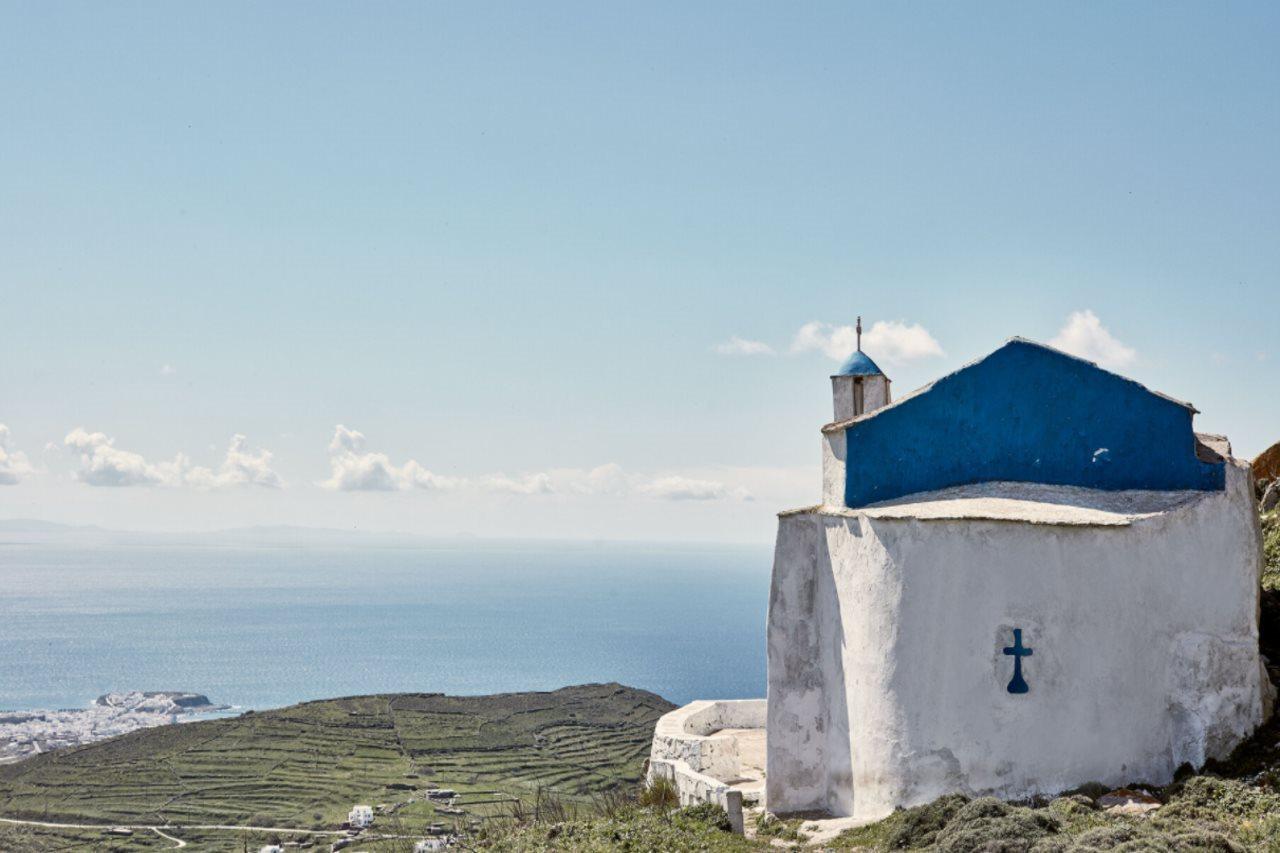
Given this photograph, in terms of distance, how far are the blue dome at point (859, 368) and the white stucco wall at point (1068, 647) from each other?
5.62 m

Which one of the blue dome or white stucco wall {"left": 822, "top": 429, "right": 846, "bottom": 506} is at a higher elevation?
the blue dome

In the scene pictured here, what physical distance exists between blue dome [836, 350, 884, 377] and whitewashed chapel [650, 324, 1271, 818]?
368 cm

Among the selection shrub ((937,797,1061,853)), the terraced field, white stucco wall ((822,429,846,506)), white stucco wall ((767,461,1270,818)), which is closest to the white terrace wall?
white stucco wall ((767,461,1270,818))

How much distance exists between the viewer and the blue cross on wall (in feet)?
43.7

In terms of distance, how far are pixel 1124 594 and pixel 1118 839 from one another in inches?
135

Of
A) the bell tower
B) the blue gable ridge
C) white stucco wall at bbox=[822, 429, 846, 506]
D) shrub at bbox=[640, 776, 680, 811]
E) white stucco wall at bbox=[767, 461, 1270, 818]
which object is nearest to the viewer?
white stucco wall at bbox=[767, 461, 1270, 818]

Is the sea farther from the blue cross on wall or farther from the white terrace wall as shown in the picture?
the blue cross on wall

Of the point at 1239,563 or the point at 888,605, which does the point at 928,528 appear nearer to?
the point at 888,605

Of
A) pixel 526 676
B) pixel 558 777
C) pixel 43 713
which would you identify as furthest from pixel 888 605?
pixel 526 676

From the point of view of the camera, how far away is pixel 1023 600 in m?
13.4

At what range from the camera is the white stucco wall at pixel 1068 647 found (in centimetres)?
1326

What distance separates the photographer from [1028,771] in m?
13.3

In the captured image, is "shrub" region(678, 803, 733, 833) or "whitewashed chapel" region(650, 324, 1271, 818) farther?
"shrub" region(678, 803, 733, 833)

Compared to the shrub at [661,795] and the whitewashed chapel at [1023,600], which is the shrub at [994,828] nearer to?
the whitewashed chapel at [1023,600]
